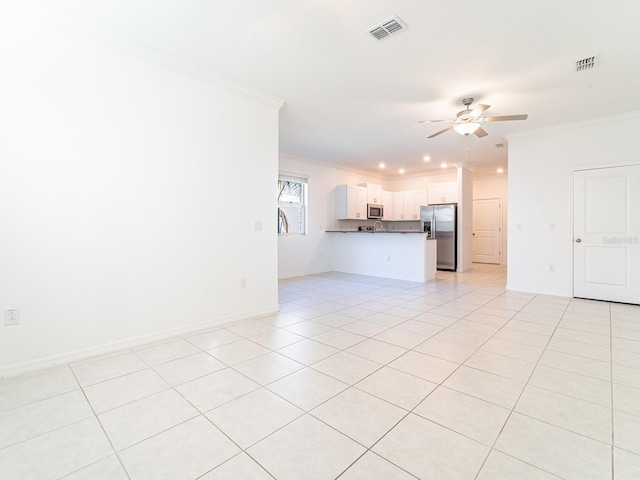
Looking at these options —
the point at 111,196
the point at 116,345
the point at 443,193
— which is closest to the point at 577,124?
the point at 443,193

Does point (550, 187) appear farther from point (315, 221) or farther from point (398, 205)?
point (315, 221)

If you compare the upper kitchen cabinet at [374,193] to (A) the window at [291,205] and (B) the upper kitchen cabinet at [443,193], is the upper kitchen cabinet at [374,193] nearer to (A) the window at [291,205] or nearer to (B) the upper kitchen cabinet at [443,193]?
(B) the upper kitchen cabinet at [443,193]

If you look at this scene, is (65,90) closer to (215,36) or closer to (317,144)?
(215,36)

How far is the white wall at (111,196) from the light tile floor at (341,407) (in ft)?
1.29

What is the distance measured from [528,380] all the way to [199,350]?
8.52 ft

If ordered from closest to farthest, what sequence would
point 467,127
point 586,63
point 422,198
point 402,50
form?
1. point 402,50
2. point 586,63
3. point 467,127
4. point 422,198

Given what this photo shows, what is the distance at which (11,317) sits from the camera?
87.0 inches

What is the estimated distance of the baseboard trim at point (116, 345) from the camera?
2.23 m

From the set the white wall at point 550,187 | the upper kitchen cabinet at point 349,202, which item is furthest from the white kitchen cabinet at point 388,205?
the white wall at point 550,187

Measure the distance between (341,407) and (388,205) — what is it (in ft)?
24.9

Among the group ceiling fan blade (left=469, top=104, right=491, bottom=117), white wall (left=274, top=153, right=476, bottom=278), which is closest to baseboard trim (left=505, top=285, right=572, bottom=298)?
ceiling fan blade (left=469, top=104, right=491, bottom=117)

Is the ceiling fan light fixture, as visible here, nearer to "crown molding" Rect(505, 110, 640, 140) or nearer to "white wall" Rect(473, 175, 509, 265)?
"crown molding" Rect(505, 110, 640, 140)

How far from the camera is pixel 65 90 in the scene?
7.81ft

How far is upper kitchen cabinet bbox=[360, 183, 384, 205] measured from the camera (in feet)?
26.7
